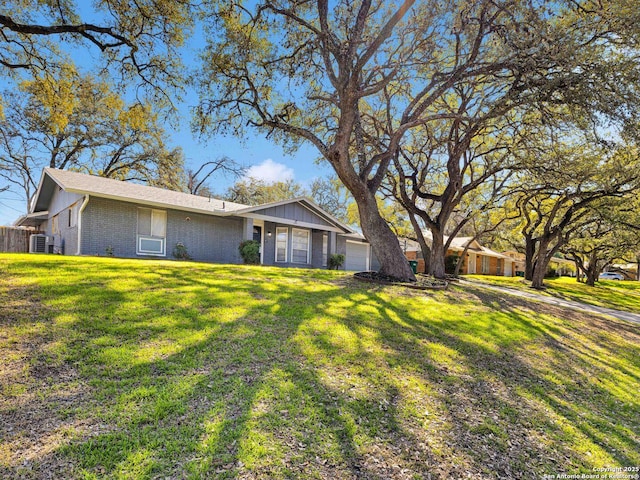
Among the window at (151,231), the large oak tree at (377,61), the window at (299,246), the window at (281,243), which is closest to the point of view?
the large oak tree at (377,61)

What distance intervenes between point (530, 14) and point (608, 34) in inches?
78.8

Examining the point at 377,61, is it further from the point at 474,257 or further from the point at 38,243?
the point at 474,257

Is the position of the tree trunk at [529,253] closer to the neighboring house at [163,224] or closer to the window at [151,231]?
the neighboring house at [163,224]

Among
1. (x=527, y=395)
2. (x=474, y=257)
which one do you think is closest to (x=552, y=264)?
(x=474, y=257)

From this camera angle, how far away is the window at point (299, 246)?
713 inches

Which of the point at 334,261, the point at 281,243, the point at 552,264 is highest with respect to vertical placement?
the point at 281,243

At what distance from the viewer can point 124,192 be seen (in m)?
13.3

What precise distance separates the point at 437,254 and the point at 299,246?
23.7 ft

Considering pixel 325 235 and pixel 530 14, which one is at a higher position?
pixel 530 14

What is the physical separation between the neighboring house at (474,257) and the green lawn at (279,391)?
23.7 metres

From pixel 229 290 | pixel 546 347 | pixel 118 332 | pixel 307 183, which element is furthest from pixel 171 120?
pixel 307 183

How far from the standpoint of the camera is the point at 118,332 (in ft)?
14.5

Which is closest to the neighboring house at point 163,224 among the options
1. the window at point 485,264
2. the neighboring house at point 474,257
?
the neighboring house at point 474,257

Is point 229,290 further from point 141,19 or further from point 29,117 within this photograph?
point 29,117
